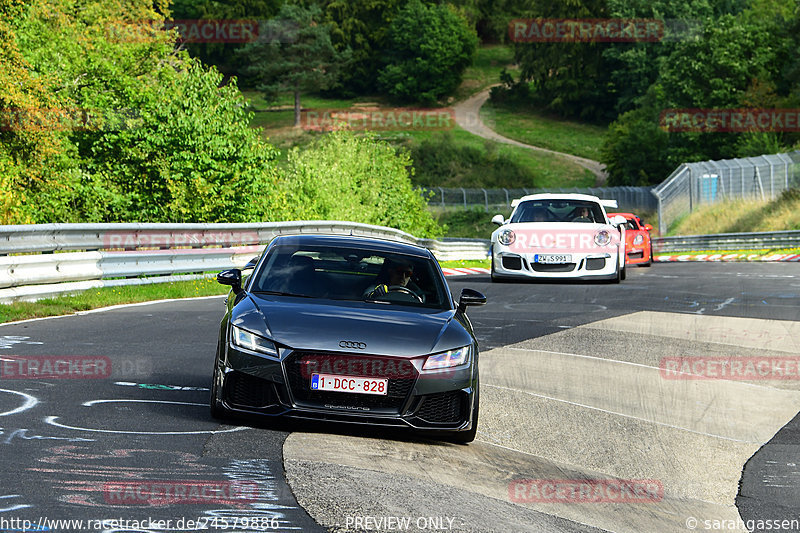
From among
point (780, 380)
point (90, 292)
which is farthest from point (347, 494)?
point (90, 292)

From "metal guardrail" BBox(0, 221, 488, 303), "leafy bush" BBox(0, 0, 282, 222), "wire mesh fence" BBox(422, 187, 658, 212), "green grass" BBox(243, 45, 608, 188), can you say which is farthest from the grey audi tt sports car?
"green grass" BBox(243, 45, 608, 188)

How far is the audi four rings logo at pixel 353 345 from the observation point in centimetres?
693

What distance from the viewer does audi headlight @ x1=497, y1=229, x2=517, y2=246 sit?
65.3 feet

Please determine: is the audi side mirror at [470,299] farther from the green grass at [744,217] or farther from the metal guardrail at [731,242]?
the green grass at [744,217]

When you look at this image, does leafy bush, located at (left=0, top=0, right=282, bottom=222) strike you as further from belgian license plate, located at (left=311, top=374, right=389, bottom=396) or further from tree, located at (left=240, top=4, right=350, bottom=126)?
tree, located at (left=240, top=4, right=350, bottom=126)

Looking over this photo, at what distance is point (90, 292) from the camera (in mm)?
15734

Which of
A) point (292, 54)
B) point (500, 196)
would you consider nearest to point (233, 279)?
point (500, 196)

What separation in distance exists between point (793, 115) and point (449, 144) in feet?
119

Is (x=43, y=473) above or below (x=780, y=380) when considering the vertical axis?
above

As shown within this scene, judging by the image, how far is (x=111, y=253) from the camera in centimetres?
1644

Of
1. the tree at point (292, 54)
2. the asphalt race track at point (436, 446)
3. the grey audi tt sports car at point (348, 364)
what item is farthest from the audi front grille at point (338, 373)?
the tree at point (292, 54)

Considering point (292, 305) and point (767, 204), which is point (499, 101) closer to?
point (767, 204)

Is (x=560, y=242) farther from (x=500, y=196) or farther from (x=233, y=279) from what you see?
(x=500, y=196)

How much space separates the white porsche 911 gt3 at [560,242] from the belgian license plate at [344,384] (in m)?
13.0
